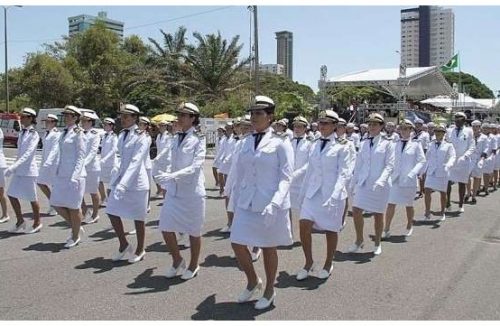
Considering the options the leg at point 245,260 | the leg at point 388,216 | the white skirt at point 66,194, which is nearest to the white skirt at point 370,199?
the leg at point 388,216

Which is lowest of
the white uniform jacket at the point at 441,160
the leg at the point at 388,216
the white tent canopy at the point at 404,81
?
the leg at the point at 388,216

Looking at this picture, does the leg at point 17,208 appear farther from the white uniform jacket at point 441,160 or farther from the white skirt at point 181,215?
the white uniform jacket at point 441,160

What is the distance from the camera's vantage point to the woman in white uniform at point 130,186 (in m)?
7.18

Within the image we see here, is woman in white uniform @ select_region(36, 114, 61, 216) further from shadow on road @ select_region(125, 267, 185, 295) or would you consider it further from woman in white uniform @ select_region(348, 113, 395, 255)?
woman in white uniform @ select_region(348, 113, 395, 255)

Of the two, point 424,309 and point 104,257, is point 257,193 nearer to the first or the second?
point 424,309

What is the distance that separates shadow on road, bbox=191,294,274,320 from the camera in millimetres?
5285

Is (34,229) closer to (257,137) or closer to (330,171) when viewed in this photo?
Answer: (330,171)

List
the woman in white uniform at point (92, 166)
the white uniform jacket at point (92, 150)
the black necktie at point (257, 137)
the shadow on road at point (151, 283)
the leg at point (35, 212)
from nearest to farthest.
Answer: the black necktie at point (257, 137)
the shadow on road at point (151, 283)
the leg at point (35, 212)
the woman in white uniform at point (92, 166)
the white uniform jacket at point (92, 150)

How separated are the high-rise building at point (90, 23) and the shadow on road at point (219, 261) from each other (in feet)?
149

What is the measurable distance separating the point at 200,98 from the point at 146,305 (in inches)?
1248

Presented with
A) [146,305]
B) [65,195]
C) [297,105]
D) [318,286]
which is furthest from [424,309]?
[297,105]

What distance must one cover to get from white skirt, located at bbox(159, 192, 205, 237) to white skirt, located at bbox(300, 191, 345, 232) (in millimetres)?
1257

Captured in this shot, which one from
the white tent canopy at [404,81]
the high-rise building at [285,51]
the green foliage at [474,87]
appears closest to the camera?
the white tent canopy at [404,81]

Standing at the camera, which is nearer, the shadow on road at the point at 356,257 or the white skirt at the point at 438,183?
the shadow on road at the point at 356,257
